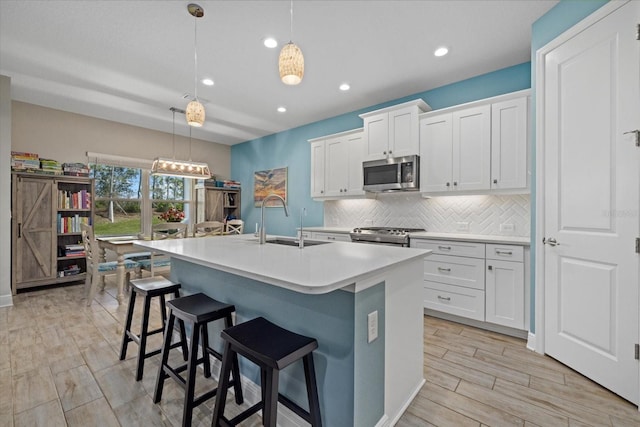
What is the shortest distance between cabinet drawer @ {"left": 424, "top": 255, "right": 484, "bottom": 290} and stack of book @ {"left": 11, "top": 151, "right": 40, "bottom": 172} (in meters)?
5.42

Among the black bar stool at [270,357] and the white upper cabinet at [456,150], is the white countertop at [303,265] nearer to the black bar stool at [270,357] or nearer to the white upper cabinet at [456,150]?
the black bar stool at [270,357]

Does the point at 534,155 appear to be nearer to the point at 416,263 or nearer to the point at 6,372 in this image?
the point at 416,263

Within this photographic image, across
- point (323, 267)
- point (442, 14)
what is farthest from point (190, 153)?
point (323, 267)

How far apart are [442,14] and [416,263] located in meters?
2.06

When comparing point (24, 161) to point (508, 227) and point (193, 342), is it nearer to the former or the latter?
point (193, 342)

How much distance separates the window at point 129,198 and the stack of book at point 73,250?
0.73 meters

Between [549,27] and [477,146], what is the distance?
43.4 inches

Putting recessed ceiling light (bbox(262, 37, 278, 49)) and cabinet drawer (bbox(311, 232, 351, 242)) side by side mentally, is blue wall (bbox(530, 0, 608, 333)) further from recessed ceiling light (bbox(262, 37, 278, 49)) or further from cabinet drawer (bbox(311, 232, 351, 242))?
recessed ceiling light (bbox(262, 37, 278, 49))

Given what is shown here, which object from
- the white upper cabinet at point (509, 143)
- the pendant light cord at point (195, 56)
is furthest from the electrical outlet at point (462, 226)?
the pendant light cord at point (195, 56)

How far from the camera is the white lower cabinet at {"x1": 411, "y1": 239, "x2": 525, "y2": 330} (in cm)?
256

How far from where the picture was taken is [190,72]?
3236 millimetres

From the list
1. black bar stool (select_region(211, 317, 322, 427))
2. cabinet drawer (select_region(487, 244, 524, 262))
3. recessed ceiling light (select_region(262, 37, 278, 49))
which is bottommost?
black bar stool (select_region(211, 317, 322, 427))

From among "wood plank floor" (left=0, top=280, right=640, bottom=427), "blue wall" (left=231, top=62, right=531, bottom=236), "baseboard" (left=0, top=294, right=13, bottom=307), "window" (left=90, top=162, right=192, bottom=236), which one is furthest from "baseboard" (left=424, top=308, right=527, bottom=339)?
"baseboard" (left=0, top=294, right=13, bottom=307)

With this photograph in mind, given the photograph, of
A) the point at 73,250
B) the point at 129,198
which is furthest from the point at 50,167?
the point at 129,198
